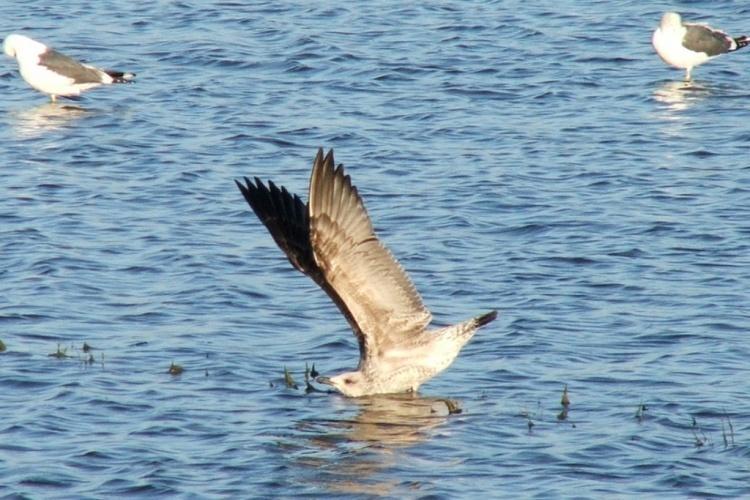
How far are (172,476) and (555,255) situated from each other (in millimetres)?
4773

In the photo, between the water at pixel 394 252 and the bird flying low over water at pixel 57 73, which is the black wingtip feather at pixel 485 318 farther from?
the bird flying low over water at pixel 57 73

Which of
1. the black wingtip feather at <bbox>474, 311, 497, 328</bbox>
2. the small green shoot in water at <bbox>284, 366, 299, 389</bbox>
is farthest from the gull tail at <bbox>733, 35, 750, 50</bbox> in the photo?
the small green shoot in water at <bbox>284, 366, 299, 389</bbox>

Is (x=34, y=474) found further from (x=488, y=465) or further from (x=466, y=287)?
(x=466, y=287)

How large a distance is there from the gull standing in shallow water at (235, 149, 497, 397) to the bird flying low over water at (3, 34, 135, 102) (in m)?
8.48

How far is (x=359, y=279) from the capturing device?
8.90 meters

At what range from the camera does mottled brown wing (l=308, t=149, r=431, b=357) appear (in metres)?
8.63

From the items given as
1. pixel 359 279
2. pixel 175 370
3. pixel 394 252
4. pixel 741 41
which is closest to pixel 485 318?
pixel 359 279

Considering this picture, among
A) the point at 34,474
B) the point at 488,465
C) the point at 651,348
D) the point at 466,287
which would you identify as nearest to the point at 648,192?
the point at 466,287

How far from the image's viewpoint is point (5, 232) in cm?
1271

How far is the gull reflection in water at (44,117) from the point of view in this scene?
53.3 ft

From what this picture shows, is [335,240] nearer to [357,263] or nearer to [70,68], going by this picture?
[357,263]

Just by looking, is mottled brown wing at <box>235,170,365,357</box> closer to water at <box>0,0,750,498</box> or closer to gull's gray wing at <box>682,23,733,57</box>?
water at <box>0,0,750,498</box>

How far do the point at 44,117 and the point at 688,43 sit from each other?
6.66 metres

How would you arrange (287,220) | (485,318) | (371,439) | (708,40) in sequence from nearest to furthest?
(371,439) → (287,220) → (485,318) → (708,40)
